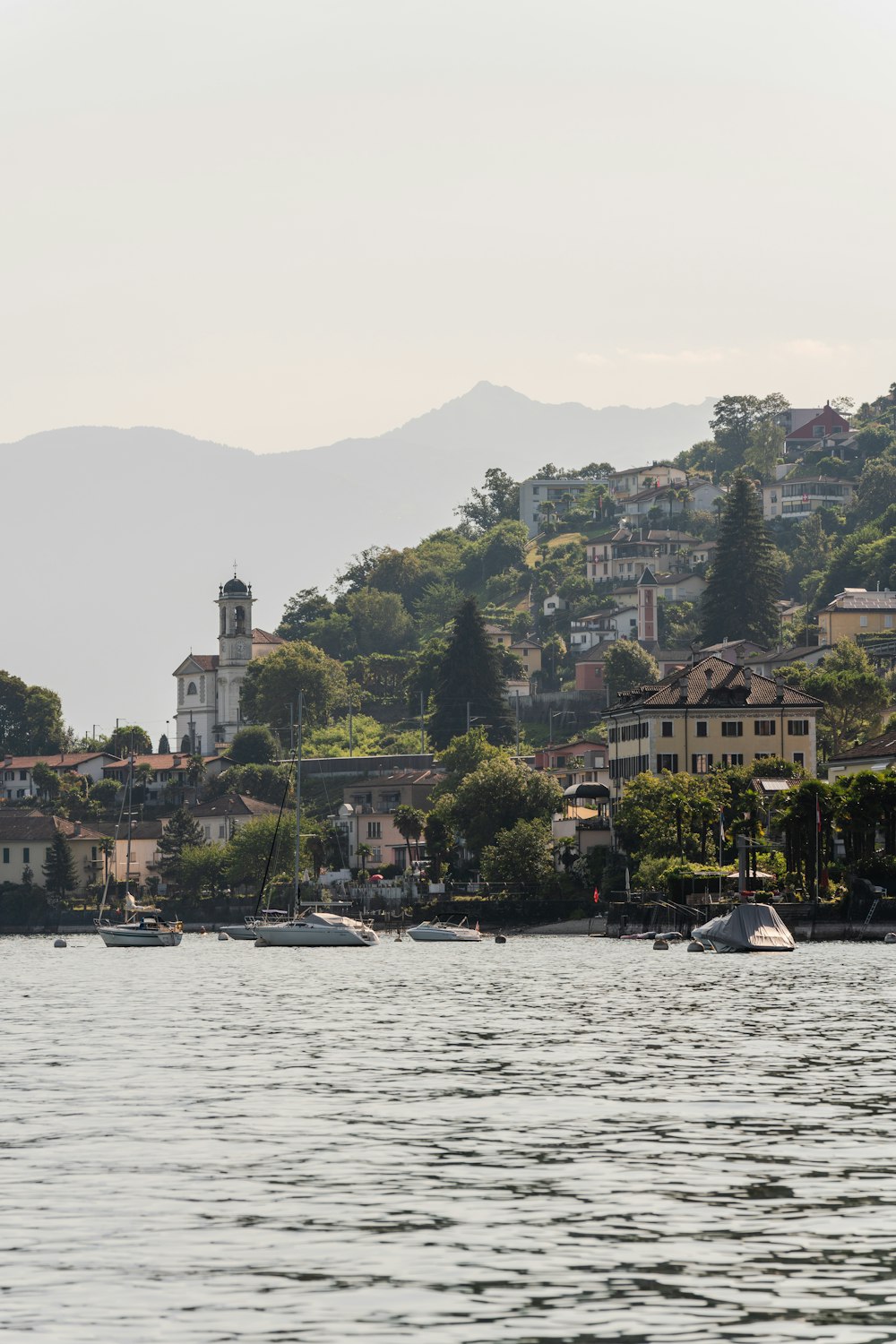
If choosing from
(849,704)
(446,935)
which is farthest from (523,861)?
(849,704)

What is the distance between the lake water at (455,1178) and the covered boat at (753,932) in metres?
43.2

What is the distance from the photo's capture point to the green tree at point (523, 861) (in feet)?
557

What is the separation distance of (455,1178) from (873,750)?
13092 centimetres

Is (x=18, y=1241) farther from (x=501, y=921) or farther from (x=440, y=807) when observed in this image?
(x=440, y=807)

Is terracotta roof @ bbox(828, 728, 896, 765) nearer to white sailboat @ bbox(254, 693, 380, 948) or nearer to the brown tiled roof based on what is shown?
the brown tiled roof

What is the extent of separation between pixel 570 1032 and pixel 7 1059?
15353 mm

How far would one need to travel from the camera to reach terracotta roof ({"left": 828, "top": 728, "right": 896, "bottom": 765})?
156500 mm

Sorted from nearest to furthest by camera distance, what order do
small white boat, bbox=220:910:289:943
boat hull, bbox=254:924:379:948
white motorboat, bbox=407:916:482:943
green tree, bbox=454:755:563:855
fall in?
1. boat hull, bbox=254:924:379:948
2. white motorboat, bbox=407:916:482:943
3. small white boat, bbox=220:910:289:943
4. green tree, bbox=454:755:563:855

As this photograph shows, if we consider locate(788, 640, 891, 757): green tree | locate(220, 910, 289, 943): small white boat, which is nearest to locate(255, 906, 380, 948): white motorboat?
locate(220, 910, 289, 943): small white boat

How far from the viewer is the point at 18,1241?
88.7 feet

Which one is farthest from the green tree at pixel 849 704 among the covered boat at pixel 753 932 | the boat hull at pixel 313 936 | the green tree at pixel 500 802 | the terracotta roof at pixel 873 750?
the covered boat at pixel 753 932

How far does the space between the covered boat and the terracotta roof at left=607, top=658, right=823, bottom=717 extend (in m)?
57.5

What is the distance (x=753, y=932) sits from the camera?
362 ft

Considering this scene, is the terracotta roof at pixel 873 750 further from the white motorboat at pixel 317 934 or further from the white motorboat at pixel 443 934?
the white motorboat at pixel 317 934
